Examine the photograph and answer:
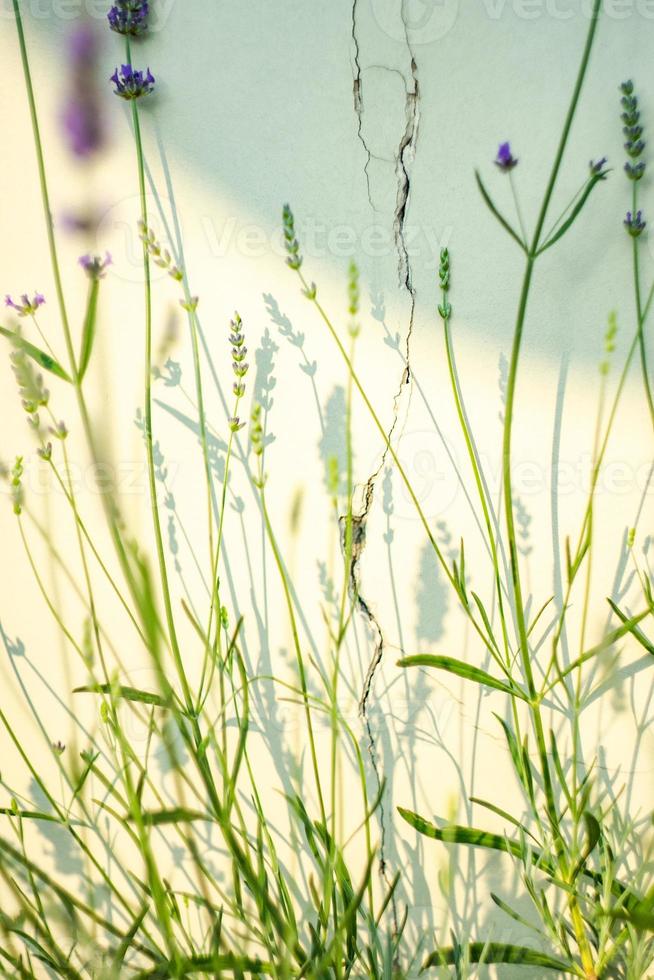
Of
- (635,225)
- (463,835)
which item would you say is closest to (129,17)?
(635,225)

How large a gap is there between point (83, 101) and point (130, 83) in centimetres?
11

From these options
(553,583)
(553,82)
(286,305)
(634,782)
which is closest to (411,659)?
(553,583)

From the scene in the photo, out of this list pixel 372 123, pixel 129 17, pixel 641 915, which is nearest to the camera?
pixel 641 915

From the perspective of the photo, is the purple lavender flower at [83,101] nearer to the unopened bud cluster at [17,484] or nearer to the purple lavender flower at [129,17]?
the purple lavender flower at [129,17]

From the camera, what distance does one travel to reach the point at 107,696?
947 mm

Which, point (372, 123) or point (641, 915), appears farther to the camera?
point (372, 123)

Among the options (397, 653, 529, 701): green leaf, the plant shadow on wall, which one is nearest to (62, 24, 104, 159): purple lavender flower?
the plant shadow on wall

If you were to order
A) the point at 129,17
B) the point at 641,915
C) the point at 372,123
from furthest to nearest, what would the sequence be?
the point at 372,123 < the point at 129,17 < the point at 641,915

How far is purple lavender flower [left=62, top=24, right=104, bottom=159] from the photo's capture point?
0.92m

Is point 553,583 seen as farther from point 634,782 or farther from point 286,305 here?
point 286,305

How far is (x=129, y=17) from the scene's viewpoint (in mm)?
842

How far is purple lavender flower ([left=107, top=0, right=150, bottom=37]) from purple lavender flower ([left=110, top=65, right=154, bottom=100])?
4 cm

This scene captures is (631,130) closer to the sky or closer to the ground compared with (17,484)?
closer to the sky

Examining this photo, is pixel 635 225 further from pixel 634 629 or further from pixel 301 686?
pixel 301 686
